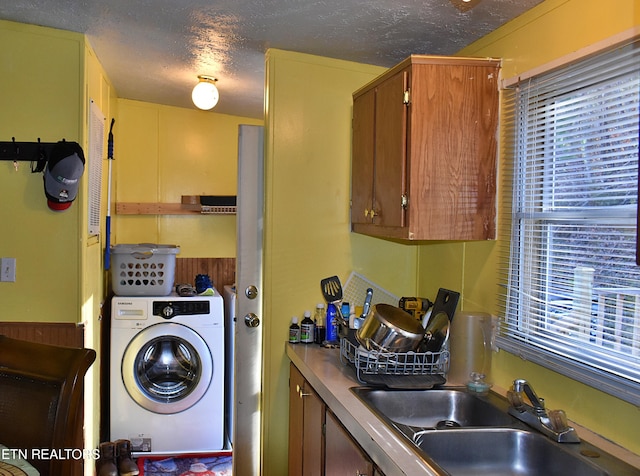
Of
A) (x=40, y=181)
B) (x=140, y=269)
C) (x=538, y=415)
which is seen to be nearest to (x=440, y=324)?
(x=538, y=415)

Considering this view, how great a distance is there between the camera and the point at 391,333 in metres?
2.21

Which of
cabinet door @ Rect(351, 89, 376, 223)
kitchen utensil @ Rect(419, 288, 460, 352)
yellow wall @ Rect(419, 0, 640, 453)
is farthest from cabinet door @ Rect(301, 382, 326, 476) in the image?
cabinet door @ Rect(351, 89, 376, 223)

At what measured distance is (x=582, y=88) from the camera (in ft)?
6.01

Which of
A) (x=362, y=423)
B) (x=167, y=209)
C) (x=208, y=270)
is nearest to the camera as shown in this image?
(x=362, y=423)

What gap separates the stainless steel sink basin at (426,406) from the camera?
6.89 feet

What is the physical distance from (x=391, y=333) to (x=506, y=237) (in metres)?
0.57

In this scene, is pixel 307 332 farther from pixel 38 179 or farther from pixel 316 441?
pixel 38 179

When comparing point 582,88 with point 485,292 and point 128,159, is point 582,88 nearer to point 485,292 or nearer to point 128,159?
point 485,292

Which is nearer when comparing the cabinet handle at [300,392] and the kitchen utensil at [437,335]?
the kitchen utensil at [437,335]

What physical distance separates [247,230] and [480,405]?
141 centimetres

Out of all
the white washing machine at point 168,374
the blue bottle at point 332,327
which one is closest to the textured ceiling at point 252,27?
the blue bottle at point 332,327

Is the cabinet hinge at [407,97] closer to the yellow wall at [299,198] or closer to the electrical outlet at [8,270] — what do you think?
the yellow wall at [299,198]

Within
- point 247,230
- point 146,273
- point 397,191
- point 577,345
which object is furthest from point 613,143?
point 146,273

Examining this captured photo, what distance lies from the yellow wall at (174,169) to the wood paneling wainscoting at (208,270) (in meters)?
0.05
